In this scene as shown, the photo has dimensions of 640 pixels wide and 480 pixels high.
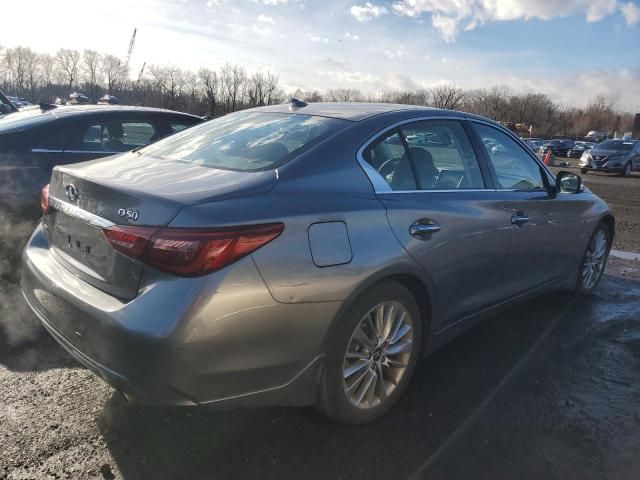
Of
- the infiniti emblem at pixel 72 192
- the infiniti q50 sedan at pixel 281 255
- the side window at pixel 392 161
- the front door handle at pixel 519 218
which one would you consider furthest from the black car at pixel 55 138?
the front door handle at pixel 519 218

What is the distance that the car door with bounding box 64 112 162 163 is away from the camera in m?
4.94

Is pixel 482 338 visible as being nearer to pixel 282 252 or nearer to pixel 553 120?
pixel 282 252

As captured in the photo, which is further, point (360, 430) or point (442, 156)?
point (442, 156)

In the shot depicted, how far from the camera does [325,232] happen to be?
2.36 metres

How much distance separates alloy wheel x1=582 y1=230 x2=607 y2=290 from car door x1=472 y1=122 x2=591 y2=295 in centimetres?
51

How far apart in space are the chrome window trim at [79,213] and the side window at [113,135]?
243 cm

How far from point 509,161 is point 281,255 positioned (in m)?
2.42

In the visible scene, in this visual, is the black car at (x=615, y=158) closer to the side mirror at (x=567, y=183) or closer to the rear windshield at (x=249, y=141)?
the side mirror at (x=567, y=183)

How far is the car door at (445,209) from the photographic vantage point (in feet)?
9.25

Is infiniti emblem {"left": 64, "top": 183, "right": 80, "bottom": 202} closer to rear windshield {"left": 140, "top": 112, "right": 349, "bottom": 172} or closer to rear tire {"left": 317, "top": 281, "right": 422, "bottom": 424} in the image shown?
rear windshield {"left": 140, "top": 112, "right": 349, "bottom": 172}

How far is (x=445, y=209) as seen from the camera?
3.03 metres

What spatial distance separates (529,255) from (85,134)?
409cm

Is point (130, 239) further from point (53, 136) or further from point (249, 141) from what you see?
point (53, 136)

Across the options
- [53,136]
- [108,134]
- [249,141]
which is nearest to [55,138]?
[53,136]
